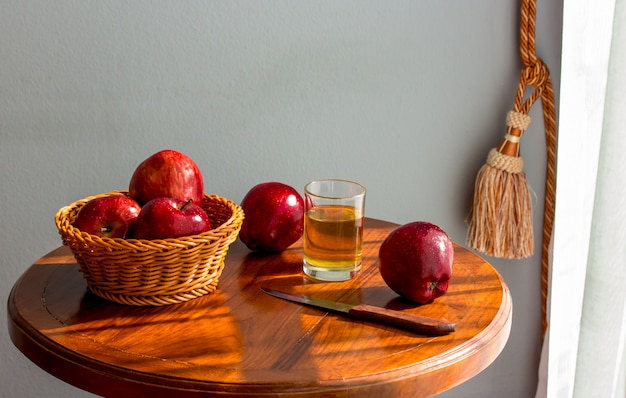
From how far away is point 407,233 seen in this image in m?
1.00

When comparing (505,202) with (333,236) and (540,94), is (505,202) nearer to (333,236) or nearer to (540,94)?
(540,94)

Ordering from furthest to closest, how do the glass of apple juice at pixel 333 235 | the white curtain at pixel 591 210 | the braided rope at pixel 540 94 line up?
the braided rope at pixel 540 94, the white curtain at pixel 591 210, the glass of apple juice at pixel 333 235

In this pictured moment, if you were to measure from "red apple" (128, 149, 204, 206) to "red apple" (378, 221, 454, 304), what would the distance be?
0.94 feet

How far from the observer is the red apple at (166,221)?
3.11 feet

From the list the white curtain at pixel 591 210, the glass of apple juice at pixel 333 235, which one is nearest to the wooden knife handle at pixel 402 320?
the glass of apple juice at pixel 333 235

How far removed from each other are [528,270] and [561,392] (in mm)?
410

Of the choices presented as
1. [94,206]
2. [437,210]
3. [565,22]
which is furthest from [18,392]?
[565,22]

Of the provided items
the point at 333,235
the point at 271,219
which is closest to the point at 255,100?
the point at 271,219

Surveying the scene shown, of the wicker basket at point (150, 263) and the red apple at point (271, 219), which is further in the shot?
the red apple at point (271, 219)

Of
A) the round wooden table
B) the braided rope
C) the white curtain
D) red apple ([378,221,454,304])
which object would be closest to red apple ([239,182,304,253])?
the round wooden table

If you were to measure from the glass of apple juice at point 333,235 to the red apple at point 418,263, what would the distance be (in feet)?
0.20

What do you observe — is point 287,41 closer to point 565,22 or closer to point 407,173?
point 407,173

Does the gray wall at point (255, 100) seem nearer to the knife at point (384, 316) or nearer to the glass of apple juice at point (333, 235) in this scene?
the glass of apple juice at point (333, 235)

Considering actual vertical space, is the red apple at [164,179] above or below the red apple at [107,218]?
above
